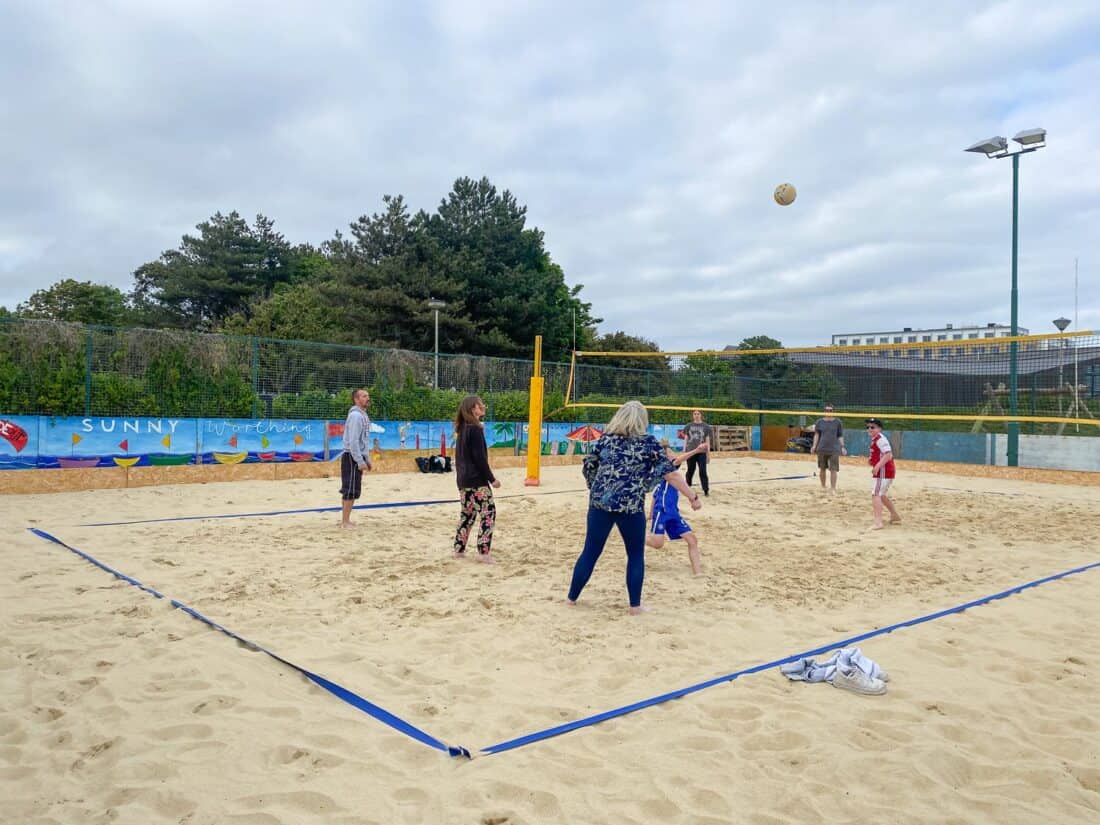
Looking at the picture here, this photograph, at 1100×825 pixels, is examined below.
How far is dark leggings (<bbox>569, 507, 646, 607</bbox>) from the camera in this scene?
178 inches

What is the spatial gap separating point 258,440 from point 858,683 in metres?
10.9

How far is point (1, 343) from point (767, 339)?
56.0m

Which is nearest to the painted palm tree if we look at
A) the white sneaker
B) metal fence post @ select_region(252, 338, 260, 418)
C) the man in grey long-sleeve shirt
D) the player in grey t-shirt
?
metal fence post @ select_region(252, 338, 260, 418)

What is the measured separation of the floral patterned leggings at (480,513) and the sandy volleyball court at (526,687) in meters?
0.23

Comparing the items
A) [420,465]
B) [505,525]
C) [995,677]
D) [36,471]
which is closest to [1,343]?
[36,471]

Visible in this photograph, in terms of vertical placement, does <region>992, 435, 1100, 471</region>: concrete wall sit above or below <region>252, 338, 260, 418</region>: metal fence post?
below

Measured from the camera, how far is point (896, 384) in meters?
17.4

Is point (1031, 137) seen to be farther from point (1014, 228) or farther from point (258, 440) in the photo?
point (258, 440)

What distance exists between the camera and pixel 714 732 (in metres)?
3.01

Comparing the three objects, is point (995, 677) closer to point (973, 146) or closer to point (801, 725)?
point (801, 725)

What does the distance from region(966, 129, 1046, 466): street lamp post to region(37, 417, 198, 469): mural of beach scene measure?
14395 mm

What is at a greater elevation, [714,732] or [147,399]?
[147,399]

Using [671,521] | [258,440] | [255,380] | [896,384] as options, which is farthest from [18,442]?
[896,384]

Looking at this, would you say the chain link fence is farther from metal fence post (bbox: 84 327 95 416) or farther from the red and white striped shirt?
the red and white striped shirt
